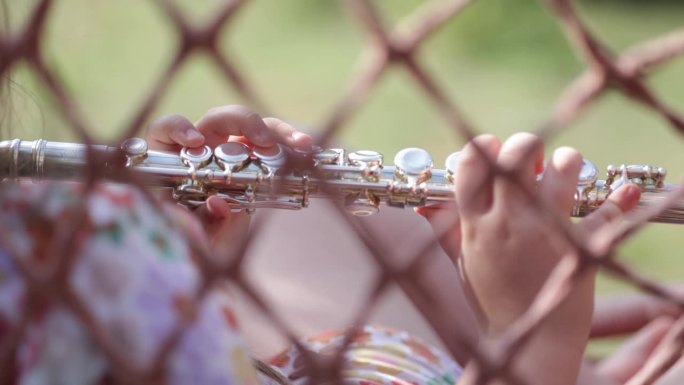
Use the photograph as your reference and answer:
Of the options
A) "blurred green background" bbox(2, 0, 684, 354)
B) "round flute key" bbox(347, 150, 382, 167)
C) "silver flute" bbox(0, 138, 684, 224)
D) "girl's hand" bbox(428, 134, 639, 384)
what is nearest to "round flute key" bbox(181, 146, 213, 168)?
"silver flute" bbox(0, 138, 684, 224)

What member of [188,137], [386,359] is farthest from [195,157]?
[386,359]

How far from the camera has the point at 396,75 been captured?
237 centimetres

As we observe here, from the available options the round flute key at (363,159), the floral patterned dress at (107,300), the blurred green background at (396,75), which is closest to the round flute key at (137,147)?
the round flute key at (363,159)

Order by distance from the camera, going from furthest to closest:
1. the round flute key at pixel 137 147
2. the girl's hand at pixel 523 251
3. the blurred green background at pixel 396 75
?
the blurred green background at pixel 396 75, the round flute key at pixel 137 147, the girl's hand at pixel 523 251

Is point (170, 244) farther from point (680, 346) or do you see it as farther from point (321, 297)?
point (321, 297)

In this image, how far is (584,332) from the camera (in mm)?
784

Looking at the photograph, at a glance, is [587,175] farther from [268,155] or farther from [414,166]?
[268,155]

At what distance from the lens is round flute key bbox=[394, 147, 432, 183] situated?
0.85m

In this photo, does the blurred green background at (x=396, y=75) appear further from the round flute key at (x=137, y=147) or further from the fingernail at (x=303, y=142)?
the fingernail at (x=303, y=142)

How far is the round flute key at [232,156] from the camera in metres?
0.84

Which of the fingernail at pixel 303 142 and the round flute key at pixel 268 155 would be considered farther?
the round flute key at pixel 268 155

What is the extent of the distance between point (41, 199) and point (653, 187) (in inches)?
21.9

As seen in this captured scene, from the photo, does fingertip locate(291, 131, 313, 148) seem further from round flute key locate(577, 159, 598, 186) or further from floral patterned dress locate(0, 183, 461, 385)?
round flute key locate(577, 159, 598, 186)

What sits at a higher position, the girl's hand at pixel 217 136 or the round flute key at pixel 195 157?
the girl's hand at pixel 217 136
